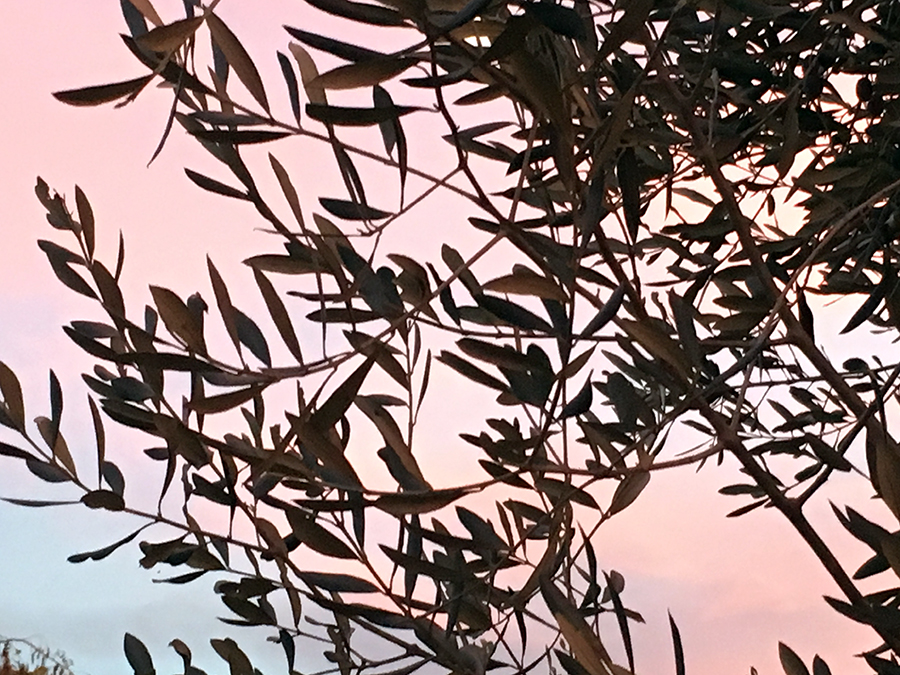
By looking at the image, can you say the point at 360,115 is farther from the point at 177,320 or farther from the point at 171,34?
the point at 177,320

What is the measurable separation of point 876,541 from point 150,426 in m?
0.53

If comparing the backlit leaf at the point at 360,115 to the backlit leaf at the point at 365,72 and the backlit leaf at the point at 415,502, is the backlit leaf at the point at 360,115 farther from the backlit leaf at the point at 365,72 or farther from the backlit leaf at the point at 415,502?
the backlit leaf at the point at 415,502

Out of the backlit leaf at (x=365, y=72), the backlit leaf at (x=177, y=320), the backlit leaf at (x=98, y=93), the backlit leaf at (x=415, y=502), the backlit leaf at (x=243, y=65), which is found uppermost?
the backlit leaf at (x=243, y=65)

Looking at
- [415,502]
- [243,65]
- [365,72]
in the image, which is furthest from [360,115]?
[415,502]

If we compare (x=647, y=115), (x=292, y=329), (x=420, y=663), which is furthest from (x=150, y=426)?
(x=647, y=115)

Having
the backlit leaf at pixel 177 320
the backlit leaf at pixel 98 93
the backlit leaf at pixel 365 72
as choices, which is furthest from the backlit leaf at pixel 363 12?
the backlit leaf at pixel 177 320

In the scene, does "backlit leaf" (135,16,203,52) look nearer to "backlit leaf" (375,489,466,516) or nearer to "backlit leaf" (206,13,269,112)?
"backlit leaf" (206,13,269,112)

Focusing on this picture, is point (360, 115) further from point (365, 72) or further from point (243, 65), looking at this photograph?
point (243, 65)

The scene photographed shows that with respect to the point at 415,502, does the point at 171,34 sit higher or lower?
higher

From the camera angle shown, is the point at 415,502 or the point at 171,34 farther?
the point at 415,502

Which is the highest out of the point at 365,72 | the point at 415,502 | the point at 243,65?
the point at 243,65

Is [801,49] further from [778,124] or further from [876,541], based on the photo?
[876,541]

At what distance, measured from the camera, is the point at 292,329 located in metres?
0.67

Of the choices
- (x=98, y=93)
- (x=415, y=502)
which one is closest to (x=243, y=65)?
(x=98, y=93)
